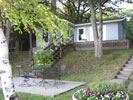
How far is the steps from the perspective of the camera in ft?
29.1

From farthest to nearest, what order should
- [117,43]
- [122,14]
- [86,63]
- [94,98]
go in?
[122,14] → [117,43] → [86,63] → [94,98]

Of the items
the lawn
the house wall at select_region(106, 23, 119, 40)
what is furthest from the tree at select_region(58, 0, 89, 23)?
the lawn

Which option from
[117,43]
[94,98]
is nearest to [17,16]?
[94,98]

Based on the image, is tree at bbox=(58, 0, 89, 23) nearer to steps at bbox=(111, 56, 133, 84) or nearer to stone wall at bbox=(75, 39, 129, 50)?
stone wall at bbox=(75, 39, 129, 50)

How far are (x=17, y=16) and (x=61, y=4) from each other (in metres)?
24.1

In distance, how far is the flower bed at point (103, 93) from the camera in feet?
13.8

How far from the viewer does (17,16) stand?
4.61 metres

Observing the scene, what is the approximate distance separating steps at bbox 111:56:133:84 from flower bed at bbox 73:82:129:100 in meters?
3.88

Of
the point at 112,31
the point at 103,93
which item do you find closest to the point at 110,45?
the point at 112,31

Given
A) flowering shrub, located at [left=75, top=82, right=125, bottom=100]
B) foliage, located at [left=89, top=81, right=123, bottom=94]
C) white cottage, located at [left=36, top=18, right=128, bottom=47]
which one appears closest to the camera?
flowering shrub, located at [left=75, top=82, right=125, bottom=100]

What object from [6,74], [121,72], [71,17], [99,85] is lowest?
[121,72]

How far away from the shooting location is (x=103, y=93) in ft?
14.6

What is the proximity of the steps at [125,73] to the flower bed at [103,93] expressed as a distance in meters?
3.88

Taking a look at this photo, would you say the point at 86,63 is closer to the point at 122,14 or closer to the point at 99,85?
the point at 99,85
